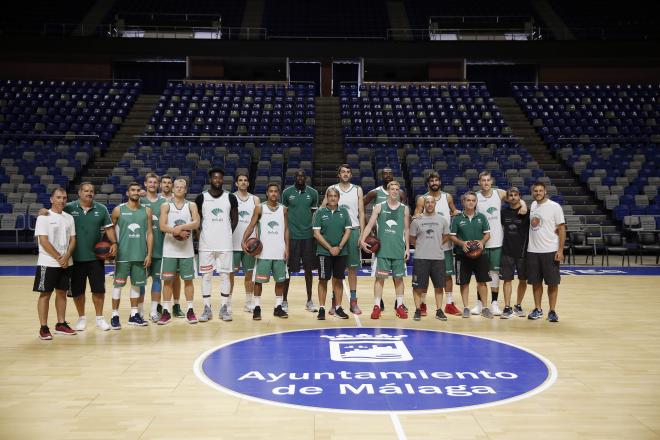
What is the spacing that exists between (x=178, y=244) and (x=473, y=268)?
3560mm

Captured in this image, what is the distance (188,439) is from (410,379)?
1.89 m

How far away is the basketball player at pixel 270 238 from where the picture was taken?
7156 millimetres

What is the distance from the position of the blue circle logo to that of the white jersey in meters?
1.56

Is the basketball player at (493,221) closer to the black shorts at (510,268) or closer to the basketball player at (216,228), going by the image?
the black shorts at (510,268)

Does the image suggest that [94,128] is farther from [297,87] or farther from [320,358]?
[320,358]

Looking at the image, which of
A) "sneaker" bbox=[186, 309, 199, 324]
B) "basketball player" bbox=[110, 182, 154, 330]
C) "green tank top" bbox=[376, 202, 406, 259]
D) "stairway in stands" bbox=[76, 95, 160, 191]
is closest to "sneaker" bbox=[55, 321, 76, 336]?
"basketball player" bbox=[110, 182, 154, 330]

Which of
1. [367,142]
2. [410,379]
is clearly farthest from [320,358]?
[367,142]

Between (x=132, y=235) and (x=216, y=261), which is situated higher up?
(x=132, y=235)

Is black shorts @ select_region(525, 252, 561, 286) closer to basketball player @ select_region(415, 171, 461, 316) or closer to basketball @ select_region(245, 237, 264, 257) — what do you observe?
basketball player @ select_region(415, 171, 461, 316)

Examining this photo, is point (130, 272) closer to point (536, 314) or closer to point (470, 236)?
point (470, 236)

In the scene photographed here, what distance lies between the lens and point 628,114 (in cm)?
1984

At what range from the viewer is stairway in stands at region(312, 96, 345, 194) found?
16562 millimetres

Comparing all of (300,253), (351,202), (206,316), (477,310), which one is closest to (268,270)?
(300,253)

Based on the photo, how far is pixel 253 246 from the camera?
697 centimetres
